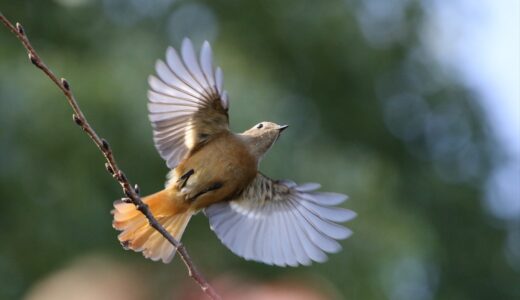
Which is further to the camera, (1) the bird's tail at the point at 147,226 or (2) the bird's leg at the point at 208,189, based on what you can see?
(2) the bird's leg at the point at 208,189

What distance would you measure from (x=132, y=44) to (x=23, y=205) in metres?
1.82

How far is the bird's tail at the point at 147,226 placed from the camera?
3555mm

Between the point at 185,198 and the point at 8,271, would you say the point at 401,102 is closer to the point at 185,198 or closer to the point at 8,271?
the point at 8,271

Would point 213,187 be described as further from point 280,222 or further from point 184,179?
point 280,222

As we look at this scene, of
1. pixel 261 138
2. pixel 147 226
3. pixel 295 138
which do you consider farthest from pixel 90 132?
pixel 295 138

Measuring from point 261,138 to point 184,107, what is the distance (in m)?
0.32

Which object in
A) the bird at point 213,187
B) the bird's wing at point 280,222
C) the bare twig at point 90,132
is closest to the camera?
the bare twig at point 90,132

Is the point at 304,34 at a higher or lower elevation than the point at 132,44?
lower

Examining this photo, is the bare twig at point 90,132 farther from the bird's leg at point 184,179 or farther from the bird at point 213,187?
the bird's leg at point 184,179

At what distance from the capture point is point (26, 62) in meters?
8.78

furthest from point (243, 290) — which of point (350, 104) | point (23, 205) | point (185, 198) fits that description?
point (350, 104)

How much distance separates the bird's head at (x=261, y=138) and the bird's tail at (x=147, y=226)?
333 mm

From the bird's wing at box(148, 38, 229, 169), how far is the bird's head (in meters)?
0.11

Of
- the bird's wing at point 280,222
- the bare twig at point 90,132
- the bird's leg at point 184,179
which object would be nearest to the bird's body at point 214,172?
the bird's leg at point 184,179
